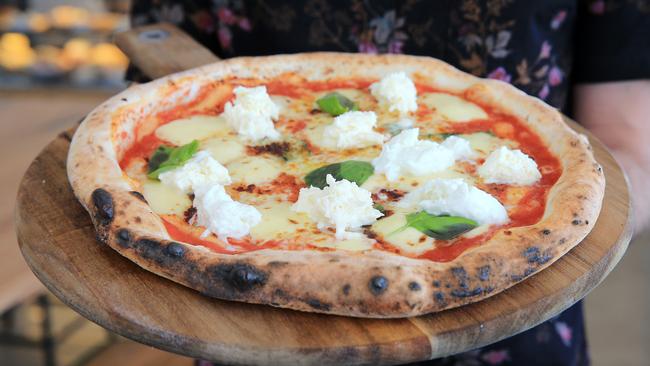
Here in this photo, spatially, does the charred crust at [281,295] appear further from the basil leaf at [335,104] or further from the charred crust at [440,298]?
the basil leaf at [335,104]

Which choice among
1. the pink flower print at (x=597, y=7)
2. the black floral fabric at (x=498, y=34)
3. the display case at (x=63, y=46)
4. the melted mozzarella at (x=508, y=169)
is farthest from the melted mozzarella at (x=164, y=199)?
the display case at (x=63, y=46)

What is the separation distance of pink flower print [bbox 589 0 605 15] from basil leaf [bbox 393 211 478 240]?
99 centimetres

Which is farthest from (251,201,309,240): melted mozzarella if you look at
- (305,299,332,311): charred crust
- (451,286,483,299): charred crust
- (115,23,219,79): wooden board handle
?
(115,23,219,79): wooden board handle

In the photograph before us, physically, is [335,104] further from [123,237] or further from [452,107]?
[123,237]

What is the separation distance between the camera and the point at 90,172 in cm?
147

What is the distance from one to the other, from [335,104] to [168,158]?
1.48ft

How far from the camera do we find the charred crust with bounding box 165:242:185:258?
1225 mm

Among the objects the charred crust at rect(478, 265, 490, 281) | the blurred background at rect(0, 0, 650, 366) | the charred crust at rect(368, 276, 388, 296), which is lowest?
the blurred background at rect(0, 0, 650, 366)

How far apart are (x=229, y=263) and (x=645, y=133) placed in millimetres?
1329

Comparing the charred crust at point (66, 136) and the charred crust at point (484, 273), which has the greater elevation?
the charred crust at point (484, 273)

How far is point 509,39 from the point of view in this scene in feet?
6.84

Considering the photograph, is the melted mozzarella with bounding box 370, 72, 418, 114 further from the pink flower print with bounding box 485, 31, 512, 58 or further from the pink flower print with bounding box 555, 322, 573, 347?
the pink flower print with bounding box 555, 322, 573, 347

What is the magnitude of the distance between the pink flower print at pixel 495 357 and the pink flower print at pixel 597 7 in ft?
3.12

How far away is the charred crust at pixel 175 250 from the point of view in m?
1.22
